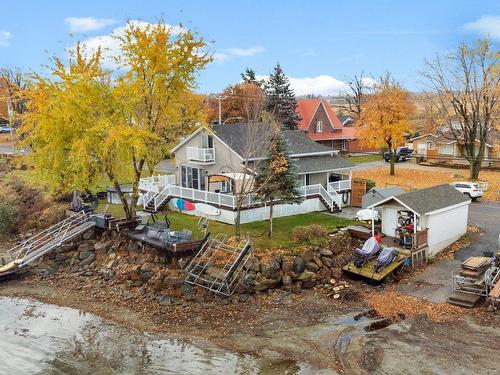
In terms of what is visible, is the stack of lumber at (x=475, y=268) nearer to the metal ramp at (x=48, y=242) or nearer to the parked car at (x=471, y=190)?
the parked car at (x=471, y=190)

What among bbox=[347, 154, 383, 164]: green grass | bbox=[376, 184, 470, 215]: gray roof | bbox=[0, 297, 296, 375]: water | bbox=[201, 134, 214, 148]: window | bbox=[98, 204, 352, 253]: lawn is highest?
bbox=[201, 134, 214, 148]: window

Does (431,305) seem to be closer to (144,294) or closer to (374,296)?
(374,296)

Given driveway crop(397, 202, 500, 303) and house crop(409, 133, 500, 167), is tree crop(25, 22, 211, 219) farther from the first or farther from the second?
house crop(409, 133, 500, 167)

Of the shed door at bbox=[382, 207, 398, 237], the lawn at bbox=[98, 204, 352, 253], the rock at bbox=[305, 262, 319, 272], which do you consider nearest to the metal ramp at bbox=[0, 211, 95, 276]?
the lawn at bbox=[98, 204, 352, 253]

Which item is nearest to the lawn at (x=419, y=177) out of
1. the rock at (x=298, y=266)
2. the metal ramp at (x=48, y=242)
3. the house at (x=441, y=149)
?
the house at (x=441, y=149)

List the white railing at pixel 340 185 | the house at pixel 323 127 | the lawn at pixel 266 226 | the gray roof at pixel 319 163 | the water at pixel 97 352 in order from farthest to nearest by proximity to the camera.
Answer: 1. the house at pixel 323 127
2. the white railing at pixel 340 185
3. the gray roof at pixel 319 163
4. the lawn at pixel 266 226
5. the water at pixel 97 352

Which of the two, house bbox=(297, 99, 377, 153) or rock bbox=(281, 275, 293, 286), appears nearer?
rock bbox=(281, 275, 293, 286)

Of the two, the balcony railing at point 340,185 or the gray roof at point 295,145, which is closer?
the gray roof at point 295,145
